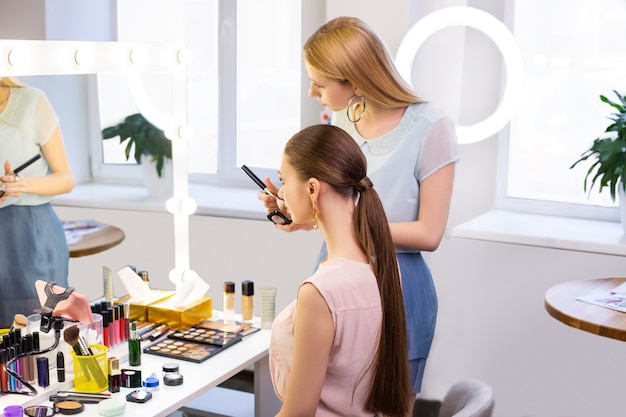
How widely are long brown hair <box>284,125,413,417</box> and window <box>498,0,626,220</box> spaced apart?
1676mm

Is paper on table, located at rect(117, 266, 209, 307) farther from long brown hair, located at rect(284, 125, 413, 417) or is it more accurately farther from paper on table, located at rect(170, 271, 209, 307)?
long brown hair, located at rect(284, 125, 413, 417)

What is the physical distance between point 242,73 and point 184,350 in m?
1.65

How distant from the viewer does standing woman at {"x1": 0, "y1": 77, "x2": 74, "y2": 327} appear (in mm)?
1720

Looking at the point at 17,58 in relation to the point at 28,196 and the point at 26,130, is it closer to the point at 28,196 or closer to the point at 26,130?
the point at 26,130

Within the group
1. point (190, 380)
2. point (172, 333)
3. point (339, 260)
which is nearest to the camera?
point (339, 260)

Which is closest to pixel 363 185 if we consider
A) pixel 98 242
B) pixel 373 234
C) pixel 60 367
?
pixel 373 234

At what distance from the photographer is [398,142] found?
1801 mm

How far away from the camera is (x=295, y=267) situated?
3072 millimetres

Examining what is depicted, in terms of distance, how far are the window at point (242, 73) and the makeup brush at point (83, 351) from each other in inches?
58.9

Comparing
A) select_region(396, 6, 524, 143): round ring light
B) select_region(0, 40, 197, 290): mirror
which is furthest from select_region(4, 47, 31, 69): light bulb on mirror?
select_region(396, 6, 524, 143): round ring light

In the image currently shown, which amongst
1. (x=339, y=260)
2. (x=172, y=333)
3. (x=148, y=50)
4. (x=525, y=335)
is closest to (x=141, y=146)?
(x=148, y=50)

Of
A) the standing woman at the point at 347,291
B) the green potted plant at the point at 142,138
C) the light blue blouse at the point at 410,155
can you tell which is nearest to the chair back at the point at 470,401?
the standing woman at the point at 347,291

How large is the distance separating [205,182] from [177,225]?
625 millimetres

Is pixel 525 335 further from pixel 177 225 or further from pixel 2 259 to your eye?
pixel 2 259
